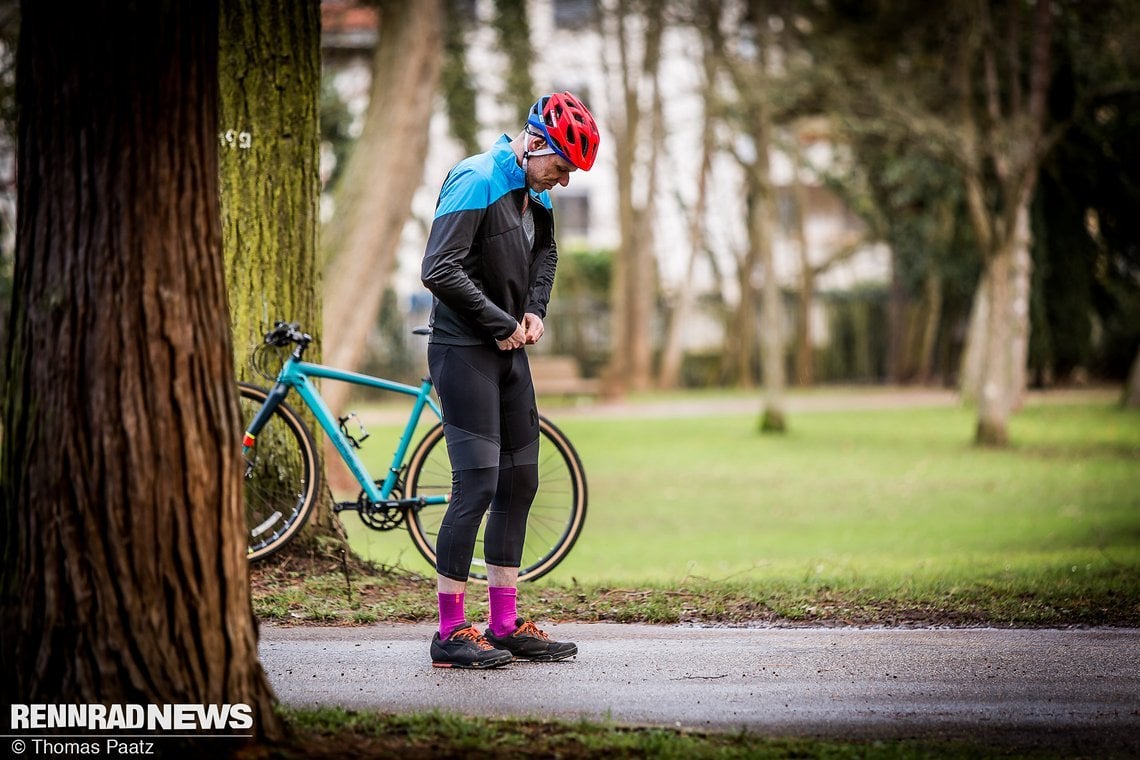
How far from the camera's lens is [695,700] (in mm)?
4957

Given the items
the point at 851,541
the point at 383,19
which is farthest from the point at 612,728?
the point at 383,19

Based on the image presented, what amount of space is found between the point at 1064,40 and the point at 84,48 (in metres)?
20.5

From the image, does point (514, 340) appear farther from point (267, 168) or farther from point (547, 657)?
point (267, 168)

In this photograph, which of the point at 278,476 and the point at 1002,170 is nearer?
the point at 278,476

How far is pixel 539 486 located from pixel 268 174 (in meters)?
2.07

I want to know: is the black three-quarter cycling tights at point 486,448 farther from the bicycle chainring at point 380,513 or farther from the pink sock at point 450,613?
the bicycle chainring at point 380,513

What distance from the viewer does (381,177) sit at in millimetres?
14586

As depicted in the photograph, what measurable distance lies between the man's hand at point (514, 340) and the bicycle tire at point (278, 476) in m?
1.80

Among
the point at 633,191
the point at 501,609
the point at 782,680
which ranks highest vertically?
the point at 633,191

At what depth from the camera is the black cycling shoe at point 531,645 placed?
5594 mm

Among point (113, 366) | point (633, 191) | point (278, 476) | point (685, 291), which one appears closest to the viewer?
point (113, 366)

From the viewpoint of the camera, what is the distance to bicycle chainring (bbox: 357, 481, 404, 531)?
23.3ft

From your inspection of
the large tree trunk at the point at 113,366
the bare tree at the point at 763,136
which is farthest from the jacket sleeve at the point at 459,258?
the bare tree at the point at 763,136

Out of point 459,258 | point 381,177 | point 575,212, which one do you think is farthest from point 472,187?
point 575,212
